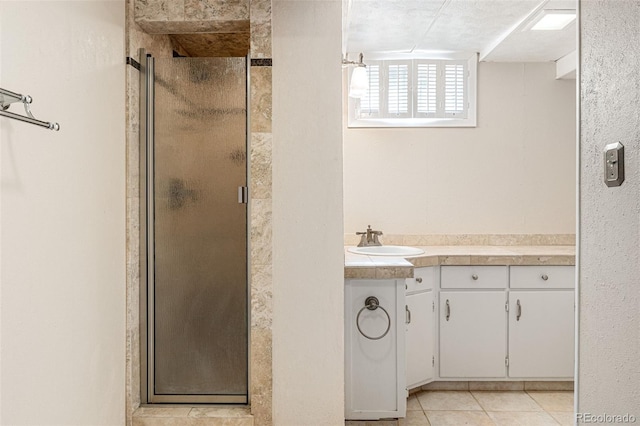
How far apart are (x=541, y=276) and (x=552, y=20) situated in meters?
1.58

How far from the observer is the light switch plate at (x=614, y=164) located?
48.1 inches

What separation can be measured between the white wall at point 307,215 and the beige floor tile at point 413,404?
0.76 meters

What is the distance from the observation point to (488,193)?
11.7 ft

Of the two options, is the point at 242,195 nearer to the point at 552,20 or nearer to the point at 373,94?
the point at 373,94

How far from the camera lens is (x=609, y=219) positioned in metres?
1.29

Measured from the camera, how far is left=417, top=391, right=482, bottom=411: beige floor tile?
111 inches

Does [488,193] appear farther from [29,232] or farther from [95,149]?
[29,232]

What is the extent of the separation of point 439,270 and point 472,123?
1260 millimetres

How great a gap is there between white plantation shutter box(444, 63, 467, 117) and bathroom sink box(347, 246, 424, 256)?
112cm

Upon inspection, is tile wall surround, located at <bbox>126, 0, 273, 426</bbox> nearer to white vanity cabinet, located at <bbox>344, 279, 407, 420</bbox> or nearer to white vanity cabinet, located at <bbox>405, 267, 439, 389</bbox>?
white vanity cabinet, located at <bbox>344, 279, 407, 420</bbox>

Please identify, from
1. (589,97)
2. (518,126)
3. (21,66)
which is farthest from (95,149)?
(518,126)

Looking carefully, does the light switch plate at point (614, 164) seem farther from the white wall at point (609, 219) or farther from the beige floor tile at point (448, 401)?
the beige floor tile at point (448, 401)

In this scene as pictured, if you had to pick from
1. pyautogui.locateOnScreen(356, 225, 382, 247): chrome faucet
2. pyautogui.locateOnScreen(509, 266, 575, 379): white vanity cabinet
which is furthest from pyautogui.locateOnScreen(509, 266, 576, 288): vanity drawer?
pyautogui.locateOnScreen(356, 225, 382, 247): chrome faucet

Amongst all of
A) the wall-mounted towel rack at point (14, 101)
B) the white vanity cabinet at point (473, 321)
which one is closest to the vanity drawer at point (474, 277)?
the white vanity cabinet at point (473, 321)
